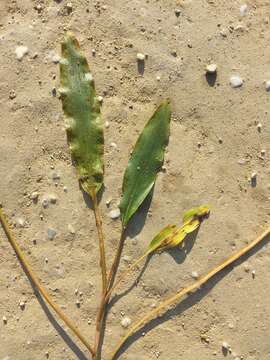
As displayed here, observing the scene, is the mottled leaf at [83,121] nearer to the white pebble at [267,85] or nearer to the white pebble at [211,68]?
the white pebble at [211,68]

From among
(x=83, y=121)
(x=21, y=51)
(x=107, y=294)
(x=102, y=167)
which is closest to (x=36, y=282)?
(x=107, y=294)

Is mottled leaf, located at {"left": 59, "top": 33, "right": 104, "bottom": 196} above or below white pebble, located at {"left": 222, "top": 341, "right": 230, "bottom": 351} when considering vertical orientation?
above

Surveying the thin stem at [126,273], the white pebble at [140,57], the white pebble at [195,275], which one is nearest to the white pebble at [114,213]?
the thin stem at [126,273]

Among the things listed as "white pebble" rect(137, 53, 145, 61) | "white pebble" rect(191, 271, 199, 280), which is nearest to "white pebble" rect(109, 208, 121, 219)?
"white pebble" rect(191, 271, 199, 280)

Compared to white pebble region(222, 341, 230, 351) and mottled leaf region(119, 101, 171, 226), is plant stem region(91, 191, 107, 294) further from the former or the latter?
white pebble region(222, 341, 230, 351)

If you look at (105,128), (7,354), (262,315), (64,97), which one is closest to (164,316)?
(262,315)

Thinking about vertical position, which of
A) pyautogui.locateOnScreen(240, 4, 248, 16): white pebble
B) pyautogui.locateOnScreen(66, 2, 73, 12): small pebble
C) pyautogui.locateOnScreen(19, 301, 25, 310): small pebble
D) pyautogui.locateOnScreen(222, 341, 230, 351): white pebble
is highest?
pyautogui.locateOnScreen(66, 2, 73, 12): small pebble
